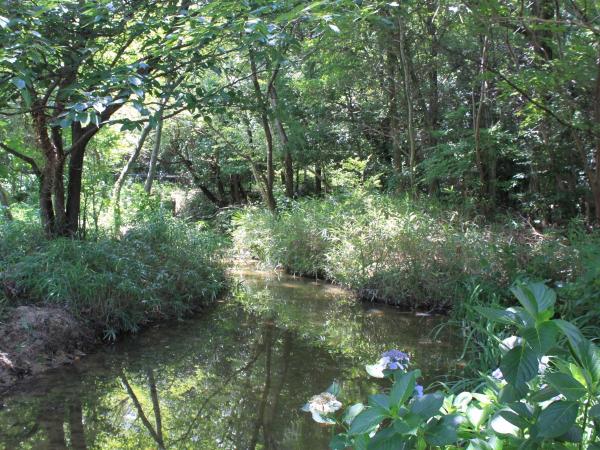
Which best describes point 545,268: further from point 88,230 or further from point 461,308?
point 88,230

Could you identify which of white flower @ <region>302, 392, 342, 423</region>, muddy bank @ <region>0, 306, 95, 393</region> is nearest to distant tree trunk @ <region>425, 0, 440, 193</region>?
muddy bank @ <region>0, 306, 95, 393</region>

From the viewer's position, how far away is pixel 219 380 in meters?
5.01

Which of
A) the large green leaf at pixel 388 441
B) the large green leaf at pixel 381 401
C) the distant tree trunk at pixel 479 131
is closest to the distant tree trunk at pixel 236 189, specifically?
the distant tree trunk at pixel 479 131

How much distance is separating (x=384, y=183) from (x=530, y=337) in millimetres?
12653

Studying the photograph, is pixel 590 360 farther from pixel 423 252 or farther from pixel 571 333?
pixel 423 252

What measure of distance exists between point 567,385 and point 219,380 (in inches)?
160

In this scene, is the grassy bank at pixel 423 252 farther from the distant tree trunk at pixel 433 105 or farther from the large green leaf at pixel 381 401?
the large green leaf at pixel 381 401

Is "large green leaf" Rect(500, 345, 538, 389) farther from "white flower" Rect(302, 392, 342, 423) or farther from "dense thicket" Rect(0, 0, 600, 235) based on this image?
"dense thicket" Rect(0, 0, 600, 235)

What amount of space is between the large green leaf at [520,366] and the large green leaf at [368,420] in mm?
341

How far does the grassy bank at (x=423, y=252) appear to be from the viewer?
6.05 m

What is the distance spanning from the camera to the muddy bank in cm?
494

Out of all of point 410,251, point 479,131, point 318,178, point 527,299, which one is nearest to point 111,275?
point 410,251

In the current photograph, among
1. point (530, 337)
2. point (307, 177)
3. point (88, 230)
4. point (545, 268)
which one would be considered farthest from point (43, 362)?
point (307, 177)

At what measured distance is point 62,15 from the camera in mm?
4863
